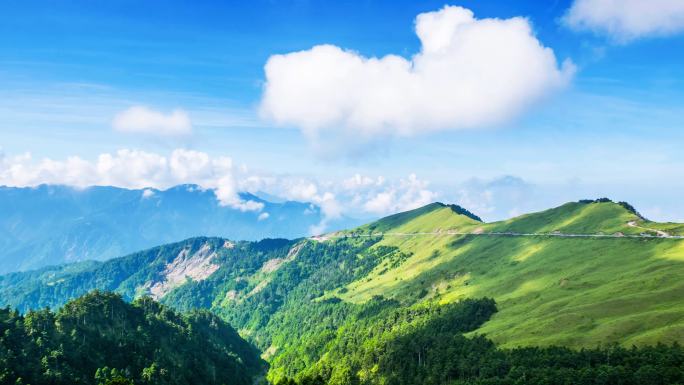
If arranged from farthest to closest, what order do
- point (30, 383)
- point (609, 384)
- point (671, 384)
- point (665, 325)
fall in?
point (665, 325) < point (30, 383) < point (609, 384) < point (671, 384)

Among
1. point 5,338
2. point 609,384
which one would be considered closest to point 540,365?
point 609,384

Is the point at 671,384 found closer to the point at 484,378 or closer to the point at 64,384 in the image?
the point at 484,378

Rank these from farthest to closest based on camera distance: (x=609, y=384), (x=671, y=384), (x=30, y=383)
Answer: (x=30, y=383) < (x=609, y=384) < (x=671, y=384)

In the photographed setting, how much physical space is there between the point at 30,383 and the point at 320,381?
10496cm

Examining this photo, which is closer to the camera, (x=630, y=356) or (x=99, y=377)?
(x=630, y=356)

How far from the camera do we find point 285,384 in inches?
7269

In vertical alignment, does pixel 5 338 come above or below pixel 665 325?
above

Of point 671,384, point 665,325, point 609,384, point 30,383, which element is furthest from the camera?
→ point 665,325

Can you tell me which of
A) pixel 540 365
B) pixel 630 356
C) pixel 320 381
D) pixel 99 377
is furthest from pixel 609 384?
pixel 99 377

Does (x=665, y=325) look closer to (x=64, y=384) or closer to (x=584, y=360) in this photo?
(x=584, y=360)

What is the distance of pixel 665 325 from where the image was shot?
18962cm

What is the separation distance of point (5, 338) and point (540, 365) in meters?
208

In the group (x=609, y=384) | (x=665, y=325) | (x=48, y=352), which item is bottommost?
(x=609, y=384)

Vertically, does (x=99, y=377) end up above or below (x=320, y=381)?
above
